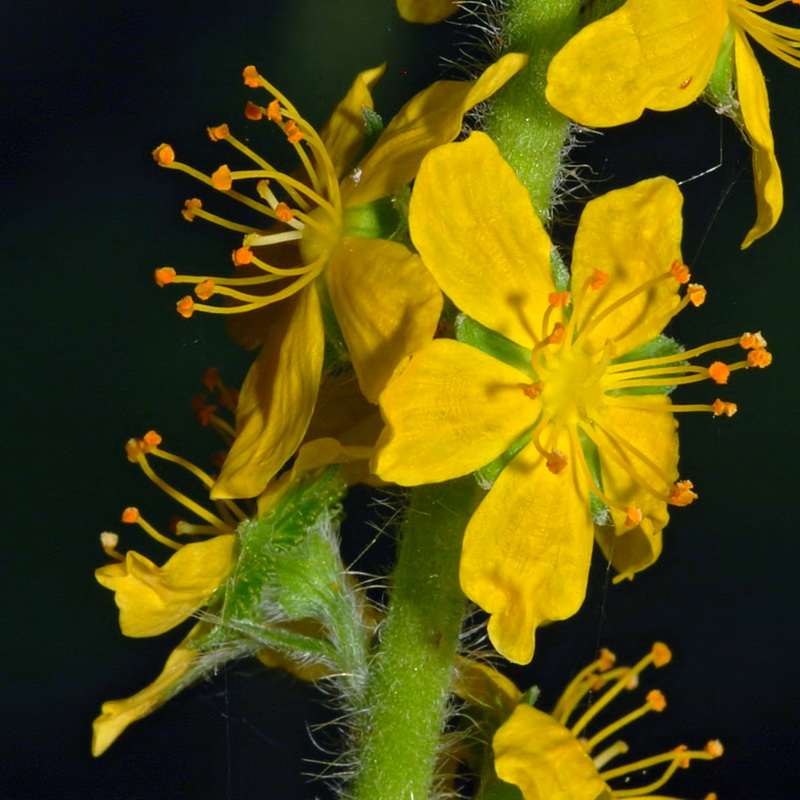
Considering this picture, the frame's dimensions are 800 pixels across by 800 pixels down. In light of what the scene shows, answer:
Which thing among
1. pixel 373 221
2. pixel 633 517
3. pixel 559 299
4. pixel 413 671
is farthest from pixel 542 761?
pixel 373 221

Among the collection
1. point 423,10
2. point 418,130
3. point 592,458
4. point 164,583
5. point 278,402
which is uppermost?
point 423,10

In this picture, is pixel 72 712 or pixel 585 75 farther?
pixel 72 712

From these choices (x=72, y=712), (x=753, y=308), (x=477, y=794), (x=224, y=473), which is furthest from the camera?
(x=72, y=712)

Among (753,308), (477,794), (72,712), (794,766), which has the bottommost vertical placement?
(794,766)

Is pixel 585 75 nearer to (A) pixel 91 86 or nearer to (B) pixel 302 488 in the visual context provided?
(B) pixel 302 488

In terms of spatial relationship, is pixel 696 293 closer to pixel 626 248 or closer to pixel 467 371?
pixel 626 248

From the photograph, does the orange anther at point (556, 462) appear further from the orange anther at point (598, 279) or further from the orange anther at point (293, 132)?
the orange anther at point (293, 132)

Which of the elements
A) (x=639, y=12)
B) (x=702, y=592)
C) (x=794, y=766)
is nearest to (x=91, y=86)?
(x=702, y=592)
